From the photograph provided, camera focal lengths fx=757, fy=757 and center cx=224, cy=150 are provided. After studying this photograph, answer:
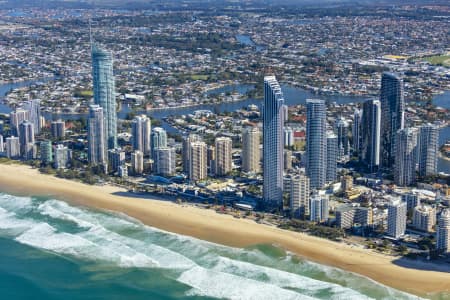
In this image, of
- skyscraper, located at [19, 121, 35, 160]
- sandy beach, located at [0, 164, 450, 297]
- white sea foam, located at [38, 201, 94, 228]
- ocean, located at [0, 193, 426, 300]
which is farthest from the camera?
skyscraper, located at [19, 121, 35, 160]

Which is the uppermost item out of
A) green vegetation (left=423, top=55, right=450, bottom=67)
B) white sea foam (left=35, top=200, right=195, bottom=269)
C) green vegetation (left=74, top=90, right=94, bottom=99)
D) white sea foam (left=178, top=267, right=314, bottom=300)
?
green vegetation (left=423, top=55, right=450, bottom=67)

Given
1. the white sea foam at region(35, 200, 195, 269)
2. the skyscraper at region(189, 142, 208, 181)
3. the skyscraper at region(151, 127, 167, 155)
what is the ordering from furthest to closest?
the skyscraper at region(151, 127, 167, 155) < the skyscraper at region(189, 142, 208, 181) < the white sea foam at region(35, 200, 195, 269)

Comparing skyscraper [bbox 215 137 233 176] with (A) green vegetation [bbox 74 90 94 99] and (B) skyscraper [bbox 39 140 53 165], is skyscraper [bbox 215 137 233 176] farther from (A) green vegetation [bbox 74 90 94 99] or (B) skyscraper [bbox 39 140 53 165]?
(A) green vegetation [bbox 74 90 94 99]

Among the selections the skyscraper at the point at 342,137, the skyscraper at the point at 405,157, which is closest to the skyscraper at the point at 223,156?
the skyscraper at the point at 342,137

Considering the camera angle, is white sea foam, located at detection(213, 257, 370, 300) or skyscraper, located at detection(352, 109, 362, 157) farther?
skyscraper, located at detection(352, 109, 362, 157)

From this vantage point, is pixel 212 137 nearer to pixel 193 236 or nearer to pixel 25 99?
pixel 193 236

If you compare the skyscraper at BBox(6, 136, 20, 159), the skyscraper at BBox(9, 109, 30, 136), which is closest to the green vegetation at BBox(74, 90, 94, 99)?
the skyscraper at BBox(9, 109, 30, 136)
